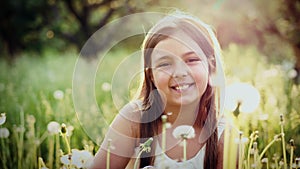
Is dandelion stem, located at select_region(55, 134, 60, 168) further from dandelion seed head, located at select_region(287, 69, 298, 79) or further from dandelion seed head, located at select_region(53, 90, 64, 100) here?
dandelion seed head, located at select_region(287, 69, 298, 79)

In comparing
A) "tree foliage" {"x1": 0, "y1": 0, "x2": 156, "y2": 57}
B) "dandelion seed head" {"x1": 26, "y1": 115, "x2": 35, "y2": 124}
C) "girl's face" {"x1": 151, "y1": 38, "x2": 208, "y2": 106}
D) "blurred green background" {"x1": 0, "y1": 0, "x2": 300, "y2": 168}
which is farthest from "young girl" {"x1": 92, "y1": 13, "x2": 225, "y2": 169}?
"tree foliage" {"x1": 0, "y1": 0, "x2": 156, "y2": 57}

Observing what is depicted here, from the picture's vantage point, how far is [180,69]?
1.66 m

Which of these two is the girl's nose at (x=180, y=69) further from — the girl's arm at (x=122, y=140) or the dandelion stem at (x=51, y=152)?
the dandelion stem at (x=51, y=152)

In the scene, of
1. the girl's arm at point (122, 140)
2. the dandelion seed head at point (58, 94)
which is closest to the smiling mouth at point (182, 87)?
the girl's arm at point (122, 140)

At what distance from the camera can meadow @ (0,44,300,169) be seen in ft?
5.83

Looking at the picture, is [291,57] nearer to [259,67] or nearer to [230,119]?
[259,67]

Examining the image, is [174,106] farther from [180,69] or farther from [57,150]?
[57,150]

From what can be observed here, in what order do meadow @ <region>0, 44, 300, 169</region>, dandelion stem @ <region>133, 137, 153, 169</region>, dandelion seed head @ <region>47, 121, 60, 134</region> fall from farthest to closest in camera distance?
1. dandelion seed head @ <region>47, 121, 60, 134</region>
2. meadow @ <region>0, 44, 300, 169</region>
3. dandelion stem @ <region>133, 137, 153, 169</region>

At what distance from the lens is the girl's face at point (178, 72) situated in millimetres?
1660

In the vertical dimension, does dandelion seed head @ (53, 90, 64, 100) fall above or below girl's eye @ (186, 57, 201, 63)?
above

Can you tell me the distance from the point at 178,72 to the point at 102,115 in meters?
0.46

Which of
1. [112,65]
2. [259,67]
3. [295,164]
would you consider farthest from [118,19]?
[295,164]

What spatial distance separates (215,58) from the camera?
171 cm

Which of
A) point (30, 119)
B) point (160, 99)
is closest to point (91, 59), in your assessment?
point (30, 119)
